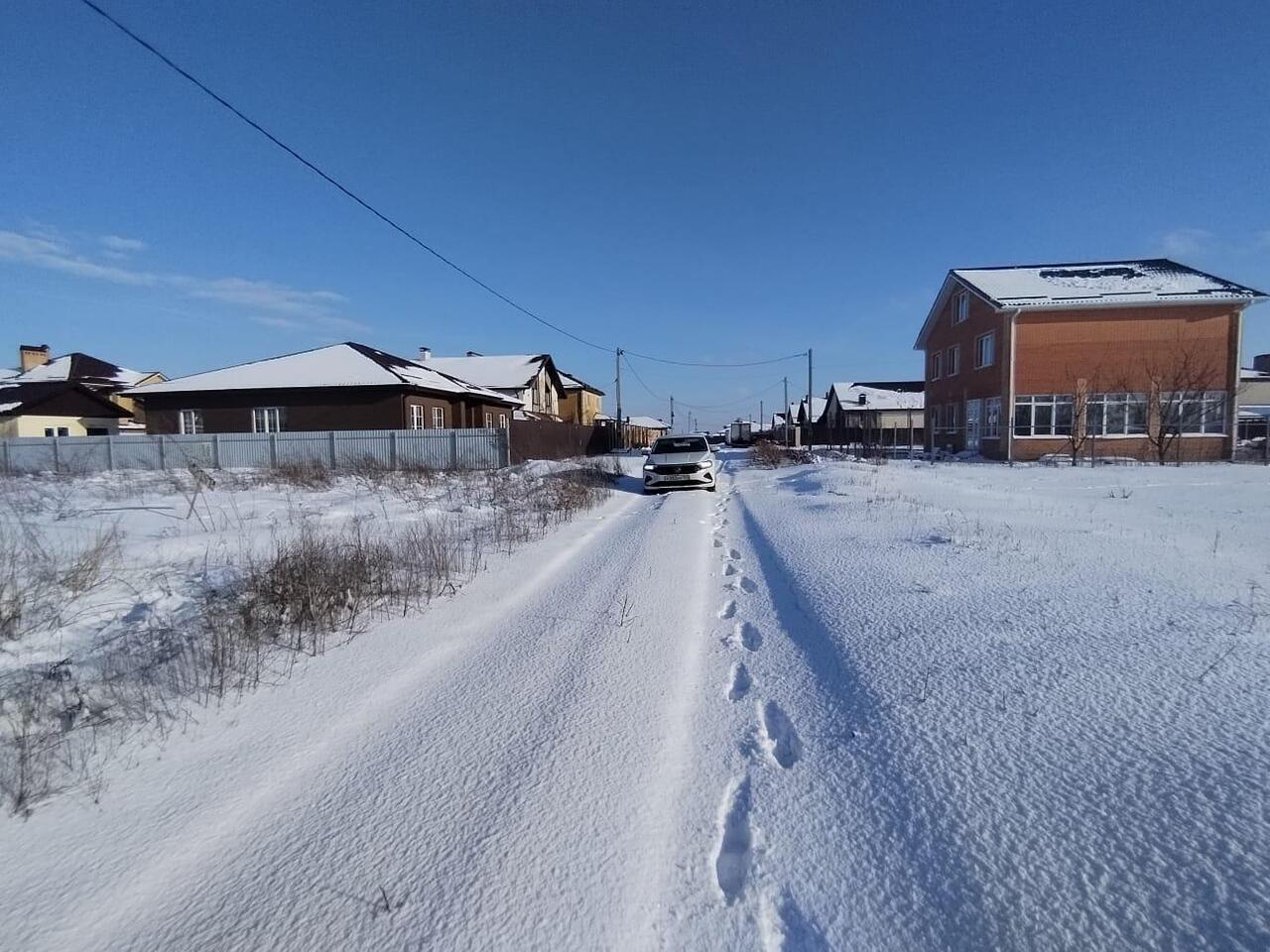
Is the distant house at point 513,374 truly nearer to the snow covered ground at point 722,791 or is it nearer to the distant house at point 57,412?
the distant house at point 57,412

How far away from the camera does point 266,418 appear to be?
1060 inches

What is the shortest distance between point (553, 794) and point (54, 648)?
4051 mm

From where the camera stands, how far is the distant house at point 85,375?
41.1 m

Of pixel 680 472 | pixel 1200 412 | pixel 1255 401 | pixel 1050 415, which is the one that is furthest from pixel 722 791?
pixel 1255 401

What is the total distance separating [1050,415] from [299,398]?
33.4m

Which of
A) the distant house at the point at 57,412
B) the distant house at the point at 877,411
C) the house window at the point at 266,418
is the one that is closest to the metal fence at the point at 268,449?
the house window at the point at 266,418

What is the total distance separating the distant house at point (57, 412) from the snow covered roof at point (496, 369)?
20.5 m

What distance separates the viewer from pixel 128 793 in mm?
2471

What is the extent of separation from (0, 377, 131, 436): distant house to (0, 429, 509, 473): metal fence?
43.7 feet

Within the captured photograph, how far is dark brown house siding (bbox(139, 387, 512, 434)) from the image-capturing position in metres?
26.1

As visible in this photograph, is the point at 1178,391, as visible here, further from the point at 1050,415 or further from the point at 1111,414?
the point at 1050,415

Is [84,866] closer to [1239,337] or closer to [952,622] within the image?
[952,622]

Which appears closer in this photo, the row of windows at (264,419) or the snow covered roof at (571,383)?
the row of windows at (264,419)

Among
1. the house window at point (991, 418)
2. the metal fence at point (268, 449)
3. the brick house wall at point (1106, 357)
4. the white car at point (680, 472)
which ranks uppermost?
the brick house wall at point (1106, 357)
